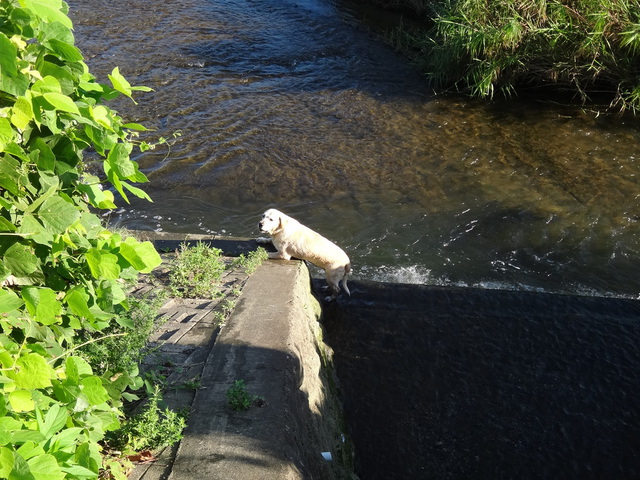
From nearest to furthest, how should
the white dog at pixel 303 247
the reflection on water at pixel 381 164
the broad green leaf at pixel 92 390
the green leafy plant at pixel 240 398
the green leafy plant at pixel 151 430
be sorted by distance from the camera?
the broad green leaf at pixel 92 390
the green leafy plant at pixel 151 430
the green leafy plant at pixel 240 398
the white dog at pixel 303 247
the reflection on water at pixel 381 164

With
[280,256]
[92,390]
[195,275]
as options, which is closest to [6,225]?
[92,390]

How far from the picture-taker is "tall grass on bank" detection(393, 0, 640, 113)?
37.7ft

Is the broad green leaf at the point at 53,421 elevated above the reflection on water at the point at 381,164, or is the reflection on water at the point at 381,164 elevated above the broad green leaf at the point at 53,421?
the broad green leaf at the point at 53,421

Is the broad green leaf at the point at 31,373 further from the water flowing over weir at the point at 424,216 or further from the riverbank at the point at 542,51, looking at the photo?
the riverbank at the point at 542,51

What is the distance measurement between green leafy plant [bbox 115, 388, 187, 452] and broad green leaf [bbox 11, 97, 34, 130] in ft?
6.72

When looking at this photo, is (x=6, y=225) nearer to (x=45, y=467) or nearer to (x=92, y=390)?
(x=92, y=390)

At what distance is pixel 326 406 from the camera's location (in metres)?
5.65

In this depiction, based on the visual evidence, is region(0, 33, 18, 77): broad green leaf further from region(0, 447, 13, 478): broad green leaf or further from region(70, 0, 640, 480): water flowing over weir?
region(70, 0, 640, 480): water flowing over weir

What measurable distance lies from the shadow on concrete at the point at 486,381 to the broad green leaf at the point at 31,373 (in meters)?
3.84

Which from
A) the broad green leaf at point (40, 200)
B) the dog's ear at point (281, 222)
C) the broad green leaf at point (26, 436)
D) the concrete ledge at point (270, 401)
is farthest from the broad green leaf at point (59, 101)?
the dog's ear at point (281, 222)

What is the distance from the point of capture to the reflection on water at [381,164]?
883 centimetres

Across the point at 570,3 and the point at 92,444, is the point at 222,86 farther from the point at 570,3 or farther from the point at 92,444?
the point at 92,444

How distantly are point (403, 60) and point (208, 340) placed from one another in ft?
39.0

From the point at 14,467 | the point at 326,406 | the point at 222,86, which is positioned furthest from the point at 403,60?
the point at 14,467
